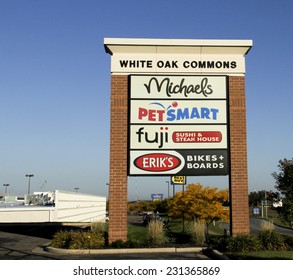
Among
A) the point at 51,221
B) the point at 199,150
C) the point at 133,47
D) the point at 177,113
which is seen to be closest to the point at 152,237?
the point at 199,150

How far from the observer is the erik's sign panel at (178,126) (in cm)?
1872

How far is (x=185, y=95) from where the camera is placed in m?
19.2

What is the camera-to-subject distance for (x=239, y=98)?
19.3 meters

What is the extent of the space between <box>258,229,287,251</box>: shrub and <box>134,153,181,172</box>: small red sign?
16.8 feet

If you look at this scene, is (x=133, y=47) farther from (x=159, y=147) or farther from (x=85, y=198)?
(x=85, y=198)

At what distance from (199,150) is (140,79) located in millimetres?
4616

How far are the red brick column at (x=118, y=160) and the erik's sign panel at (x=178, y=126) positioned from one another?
0.35 m

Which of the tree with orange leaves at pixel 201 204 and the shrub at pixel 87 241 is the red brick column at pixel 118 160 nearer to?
the shrub at pixel 87 241

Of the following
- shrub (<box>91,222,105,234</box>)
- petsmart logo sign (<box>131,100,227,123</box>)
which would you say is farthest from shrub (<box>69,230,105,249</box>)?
petsmart logo sign (<box>131,100,227,123</box>)

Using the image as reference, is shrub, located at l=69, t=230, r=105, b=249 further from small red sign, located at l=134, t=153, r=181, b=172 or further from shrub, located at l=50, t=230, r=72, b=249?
small red sign, located at l=134, t=153, r=181, b=172

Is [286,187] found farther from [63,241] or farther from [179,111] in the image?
[63,241]

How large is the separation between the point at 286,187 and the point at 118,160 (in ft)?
27.4

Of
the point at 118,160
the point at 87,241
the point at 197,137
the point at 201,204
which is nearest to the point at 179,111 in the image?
the point at 197,137

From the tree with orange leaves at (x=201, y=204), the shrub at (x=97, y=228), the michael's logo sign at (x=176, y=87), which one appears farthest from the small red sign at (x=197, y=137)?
the tree with orange leaves at (x=201, y=204)
